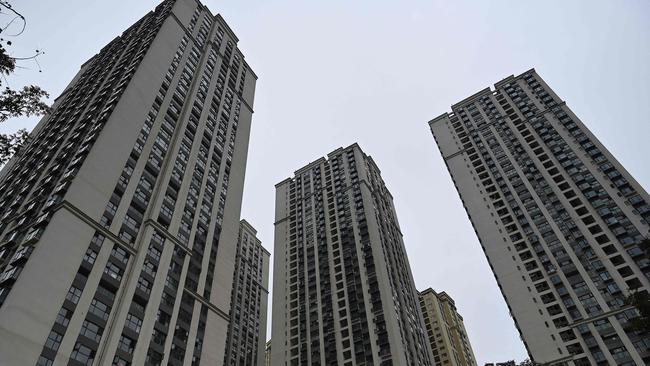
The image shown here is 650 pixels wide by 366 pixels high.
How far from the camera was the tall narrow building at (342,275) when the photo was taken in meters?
71.9

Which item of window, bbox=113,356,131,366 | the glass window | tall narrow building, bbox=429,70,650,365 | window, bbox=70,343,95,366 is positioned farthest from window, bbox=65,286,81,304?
tall narrow building, bbox=429,70,650,365

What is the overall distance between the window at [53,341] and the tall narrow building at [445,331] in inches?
3750

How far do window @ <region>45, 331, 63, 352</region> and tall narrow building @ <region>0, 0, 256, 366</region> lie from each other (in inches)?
2.9

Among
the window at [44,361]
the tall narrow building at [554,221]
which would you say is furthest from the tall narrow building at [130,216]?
the tall narrow building at [554,221]

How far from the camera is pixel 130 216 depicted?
46375 mm

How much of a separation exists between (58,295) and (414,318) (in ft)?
199

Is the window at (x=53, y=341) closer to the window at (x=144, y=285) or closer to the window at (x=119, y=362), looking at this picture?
the window at (x=119, y=362)

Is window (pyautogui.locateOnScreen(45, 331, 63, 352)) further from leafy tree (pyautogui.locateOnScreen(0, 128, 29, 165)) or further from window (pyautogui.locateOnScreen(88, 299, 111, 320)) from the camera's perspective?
leafy tree (pyautogui.locateOnScreen(0, 128, 29, 165))

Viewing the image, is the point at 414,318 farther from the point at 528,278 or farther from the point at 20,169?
the point at 20,169

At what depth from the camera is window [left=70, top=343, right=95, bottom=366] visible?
35.3 metres

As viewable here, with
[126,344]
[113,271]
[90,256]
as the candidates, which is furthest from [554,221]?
[90,256]

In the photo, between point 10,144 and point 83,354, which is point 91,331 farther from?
point 10,144

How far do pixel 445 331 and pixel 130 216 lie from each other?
93.1 m

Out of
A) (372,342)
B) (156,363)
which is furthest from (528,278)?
(156,363)
